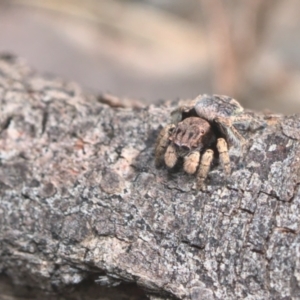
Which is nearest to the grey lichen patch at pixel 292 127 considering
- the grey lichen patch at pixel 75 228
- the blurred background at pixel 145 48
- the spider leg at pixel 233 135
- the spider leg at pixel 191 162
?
the spider leg at pixel 233 135

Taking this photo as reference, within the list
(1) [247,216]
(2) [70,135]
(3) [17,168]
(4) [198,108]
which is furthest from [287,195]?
(3) [17,168]

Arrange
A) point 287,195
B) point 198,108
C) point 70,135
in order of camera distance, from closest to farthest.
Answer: point 287,195 → point 198,108 → point 70,135

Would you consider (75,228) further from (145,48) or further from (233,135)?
(145,48)

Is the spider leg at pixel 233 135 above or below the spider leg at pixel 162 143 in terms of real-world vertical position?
above

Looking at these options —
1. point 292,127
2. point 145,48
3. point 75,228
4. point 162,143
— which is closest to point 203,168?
point 162,143

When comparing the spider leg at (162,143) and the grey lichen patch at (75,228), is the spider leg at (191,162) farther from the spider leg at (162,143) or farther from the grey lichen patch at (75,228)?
the grey lichen patch at (75,228)

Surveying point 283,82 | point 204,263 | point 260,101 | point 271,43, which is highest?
point 271,43

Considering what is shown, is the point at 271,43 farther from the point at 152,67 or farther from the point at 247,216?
the point at 247,216

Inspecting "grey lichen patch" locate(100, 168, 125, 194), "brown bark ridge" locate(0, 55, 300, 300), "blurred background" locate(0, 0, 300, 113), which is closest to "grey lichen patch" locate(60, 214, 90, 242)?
"brown bark ridge" locate(0, 55, 300, 300)

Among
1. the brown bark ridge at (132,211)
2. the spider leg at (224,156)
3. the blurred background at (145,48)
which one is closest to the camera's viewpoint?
the brown bark ridge at (132,211)
